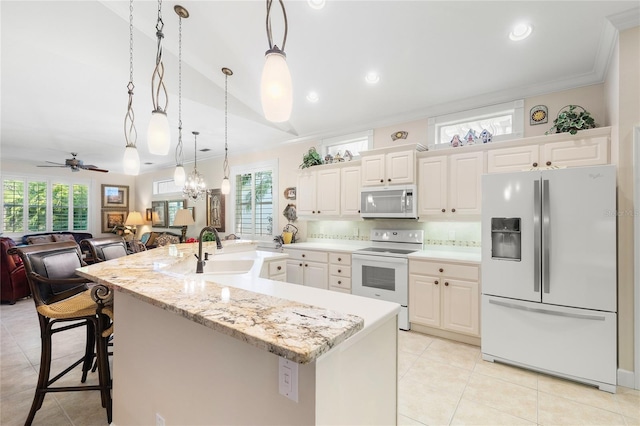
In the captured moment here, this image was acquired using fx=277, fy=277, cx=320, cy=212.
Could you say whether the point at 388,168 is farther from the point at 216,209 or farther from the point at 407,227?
the point at 216,209

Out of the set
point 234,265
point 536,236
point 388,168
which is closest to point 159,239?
point 234,265

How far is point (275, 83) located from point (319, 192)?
3339 millimetres

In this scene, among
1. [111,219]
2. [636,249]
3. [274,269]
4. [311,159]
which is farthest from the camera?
[111,219]

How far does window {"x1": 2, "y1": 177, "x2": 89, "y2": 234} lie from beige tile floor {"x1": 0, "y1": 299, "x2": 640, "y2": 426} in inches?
244

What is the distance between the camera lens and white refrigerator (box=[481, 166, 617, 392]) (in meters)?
2.22

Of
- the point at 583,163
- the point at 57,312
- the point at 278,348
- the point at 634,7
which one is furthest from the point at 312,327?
the point at 634,7

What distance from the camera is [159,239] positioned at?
7.16m

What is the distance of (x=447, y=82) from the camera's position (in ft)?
10.5

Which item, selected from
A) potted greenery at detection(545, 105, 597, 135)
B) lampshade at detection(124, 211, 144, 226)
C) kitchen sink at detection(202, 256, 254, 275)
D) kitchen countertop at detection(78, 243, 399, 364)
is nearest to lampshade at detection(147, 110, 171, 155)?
kitchen countertop at detection(78, 243, 399, 364)

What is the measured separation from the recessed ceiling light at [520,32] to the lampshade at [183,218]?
6531 millimetres

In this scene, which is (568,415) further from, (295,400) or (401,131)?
(401,131)

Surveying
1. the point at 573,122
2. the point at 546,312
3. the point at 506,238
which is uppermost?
the point at 573,122

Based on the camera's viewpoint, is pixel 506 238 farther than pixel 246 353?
Yes

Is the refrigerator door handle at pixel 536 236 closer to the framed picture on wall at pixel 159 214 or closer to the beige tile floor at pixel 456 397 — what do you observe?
the beige tile floor at pixel 456 397
